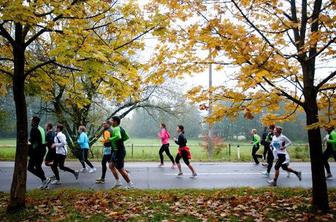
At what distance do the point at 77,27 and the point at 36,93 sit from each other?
2420 mm

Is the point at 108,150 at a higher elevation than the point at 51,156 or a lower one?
higher

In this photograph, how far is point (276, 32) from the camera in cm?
623

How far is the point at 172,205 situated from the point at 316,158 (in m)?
2.86

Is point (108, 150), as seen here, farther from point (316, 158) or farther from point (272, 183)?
point (316, 158)

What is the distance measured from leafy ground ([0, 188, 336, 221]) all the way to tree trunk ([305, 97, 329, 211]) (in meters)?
0.25

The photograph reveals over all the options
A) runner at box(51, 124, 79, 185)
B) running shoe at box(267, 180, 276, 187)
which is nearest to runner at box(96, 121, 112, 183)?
runner at box(51, 124, 79, 185)

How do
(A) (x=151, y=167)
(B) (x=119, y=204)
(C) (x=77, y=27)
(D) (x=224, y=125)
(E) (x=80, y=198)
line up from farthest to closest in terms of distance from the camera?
(D) (x=224, y=125)
(A) (x=151, y=167)
(E) (x=80, y=198)
(B) (x=119, y=204)
(C) (x=77, y=27)

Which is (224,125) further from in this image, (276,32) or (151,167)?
(276,32)

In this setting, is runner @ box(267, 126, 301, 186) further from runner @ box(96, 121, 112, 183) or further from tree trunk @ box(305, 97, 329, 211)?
runner @ box(96, 121, 112, 183)

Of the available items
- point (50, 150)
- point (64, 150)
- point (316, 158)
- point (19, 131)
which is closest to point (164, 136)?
point (64, 150)

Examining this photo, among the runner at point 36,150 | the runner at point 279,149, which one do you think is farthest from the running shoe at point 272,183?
the runner at point 36,150

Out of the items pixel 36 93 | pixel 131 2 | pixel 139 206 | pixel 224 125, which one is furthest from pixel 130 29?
pixel 224 125

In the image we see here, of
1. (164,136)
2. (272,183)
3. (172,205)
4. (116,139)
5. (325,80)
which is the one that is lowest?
(172,205)

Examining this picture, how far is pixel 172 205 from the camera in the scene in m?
6.89
